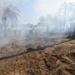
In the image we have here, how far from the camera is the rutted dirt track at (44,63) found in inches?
585

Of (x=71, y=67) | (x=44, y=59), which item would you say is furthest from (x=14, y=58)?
(x=71, y=67)

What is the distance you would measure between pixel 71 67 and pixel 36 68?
2751mm

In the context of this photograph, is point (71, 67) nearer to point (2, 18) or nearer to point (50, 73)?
point (50, 73)

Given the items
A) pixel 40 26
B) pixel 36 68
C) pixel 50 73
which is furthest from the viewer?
pixel 40 26

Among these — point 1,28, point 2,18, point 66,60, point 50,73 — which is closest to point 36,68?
point 50,73

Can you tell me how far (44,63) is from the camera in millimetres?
16375

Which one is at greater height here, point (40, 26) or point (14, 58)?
point (14, 58)

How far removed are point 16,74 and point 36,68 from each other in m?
1.70

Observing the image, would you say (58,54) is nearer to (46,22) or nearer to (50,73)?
(50,73)

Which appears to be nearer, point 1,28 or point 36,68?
point 36,68

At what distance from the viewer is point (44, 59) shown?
17.0 meters

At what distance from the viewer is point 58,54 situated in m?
17.2

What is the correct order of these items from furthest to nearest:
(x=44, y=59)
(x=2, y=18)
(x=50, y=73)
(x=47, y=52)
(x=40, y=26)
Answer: (x=40, y=26)
(x=2, y=18)
(x=47, y=52)
(x=44, y=59)
(x=50, y=73)

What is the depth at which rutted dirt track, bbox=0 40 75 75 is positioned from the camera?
14.9 metres
